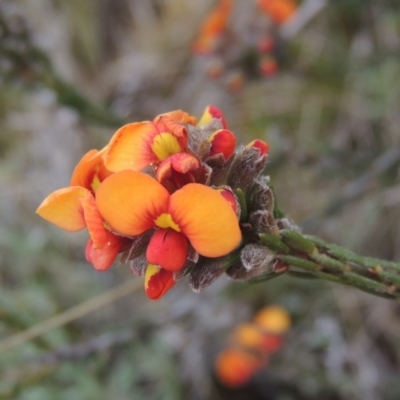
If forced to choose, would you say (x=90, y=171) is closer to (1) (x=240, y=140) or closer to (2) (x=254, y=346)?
(2) (x=254, y=346)

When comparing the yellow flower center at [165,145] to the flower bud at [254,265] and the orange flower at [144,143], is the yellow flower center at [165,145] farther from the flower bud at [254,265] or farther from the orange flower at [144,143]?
the flower bud at [254,265]

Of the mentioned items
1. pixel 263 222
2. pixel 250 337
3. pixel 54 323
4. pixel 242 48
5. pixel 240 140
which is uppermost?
pixel 263 222

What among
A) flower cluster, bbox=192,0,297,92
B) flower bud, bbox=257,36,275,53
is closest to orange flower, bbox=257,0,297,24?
flower cluster, bbox=192,0,297,92

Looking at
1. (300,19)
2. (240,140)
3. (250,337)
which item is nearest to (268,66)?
(300,19)

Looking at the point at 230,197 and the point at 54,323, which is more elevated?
the point at 230,197

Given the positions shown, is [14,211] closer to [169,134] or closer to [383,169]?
[383,169]

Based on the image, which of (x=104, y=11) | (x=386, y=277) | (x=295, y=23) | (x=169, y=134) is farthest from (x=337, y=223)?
(x=104, y=11)

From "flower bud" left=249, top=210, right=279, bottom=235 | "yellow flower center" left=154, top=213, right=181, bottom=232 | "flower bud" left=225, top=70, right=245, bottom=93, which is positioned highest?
"yellow flower center" left=154, top=213, right=181, bottom=232

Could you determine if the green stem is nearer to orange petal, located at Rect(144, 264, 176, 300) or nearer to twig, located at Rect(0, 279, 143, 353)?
orange petal, located at Rect(144, 264, 176, 300)
